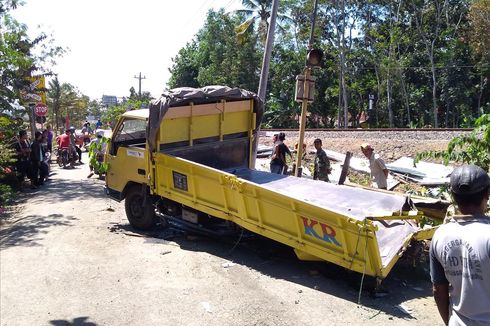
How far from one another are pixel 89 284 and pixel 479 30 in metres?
30.2

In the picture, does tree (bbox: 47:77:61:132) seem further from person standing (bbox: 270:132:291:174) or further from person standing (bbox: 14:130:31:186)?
person standing (bbox: 270:132:291:174)

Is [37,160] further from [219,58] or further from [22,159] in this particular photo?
[219,58]

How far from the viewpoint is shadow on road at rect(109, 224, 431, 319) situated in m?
5.61

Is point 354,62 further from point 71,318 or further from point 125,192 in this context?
point 71,318

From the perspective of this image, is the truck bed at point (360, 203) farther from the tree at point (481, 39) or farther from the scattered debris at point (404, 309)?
the tree at point (481, 39)

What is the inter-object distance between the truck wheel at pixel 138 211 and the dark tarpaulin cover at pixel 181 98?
1.11m

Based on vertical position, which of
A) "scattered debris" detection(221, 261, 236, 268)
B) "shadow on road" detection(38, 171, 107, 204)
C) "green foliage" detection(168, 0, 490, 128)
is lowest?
"shadow on road" detection(38, 171, 107, 204)

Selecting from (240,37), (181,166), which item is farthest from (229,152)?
(240,37)

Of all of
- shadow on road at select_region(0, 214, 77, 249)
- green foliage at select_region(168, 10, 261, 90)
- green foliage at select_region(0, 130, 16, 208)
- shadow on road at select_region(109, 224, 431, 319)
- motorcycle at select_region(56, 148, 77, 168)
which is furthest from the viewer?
green foliage at select_region(168, 10, 261, 90)

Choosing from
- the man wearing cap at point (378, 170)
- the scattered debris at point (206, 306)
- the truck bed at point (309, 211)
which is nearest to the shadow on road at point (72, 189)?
the truck bed at point (309, 211)

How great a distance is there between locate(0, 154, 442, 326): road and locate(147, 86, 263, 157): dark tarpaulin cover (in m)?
1.81

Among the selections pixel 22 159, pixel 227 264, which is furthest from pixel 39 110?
pixel 227 264

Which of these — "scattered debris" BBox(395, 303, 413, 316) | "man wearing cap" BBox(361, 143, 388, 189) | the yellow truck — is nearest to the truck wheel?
the yellow truck

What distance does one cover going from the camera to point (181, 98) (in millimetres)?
7691
